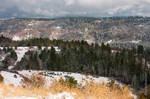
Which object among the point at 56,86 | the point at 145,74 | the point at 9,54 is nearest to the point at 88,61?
the point at 145,74

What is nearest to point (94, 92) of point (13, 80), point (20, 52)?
point (13, 80)

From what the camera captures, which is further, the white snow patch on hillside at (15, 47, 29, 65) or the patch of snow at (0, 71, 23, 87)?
the white snow patch on hillside at (15, 47, 29, 65)

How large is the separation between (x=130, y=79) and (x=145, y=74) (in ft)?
26.6

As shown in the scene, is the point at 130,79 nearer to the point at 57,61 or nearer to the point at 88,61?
the point at 88,61

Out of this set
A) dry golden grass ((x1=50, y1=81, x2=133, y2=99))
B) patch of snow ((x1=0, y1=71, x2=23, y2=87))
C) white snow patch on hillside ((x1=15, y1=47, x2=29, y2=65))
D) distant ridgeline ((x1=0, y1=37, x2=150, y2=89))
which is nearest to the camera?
dry golden grass ((x1=50, y1=81, x2=133, y2=99))

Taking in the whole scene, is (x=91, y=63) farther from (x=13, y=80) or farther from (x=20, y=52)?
(x=13, y=80)

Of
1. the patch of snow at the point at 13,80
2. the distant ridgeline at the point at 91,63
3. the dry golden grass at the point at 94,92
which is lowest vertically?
the distant ridgeline at the point at 91,63

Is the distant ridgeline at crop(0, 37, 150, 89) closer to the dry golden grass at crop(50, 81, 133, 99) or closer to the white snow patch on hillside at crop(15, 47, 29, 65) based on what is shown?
the white snow patch on hillside at crop(15, 47, 29, 65)

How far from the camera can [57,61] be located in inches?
3233

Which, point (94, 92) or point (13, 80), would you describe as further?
point (13, 80)

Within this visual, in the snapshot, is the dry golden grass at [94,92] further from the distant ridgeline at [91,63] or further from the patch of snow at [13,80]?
the distant ridgeline at [91,63]

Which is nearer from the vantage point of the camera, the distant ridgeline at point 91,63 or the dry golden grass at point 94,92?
the dry golden grass at point 94,92

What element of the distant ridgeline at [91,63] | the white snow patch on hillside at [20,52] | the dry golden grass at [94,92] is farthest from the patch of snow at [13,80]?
the white snow patch on hillside at [20,52]

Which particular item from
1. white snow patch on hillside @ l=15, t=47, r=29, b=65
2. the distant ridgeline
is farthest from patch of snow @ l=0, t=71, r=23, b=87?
white snow patch on hillside @ l=15, t=47, r=29, b=65
